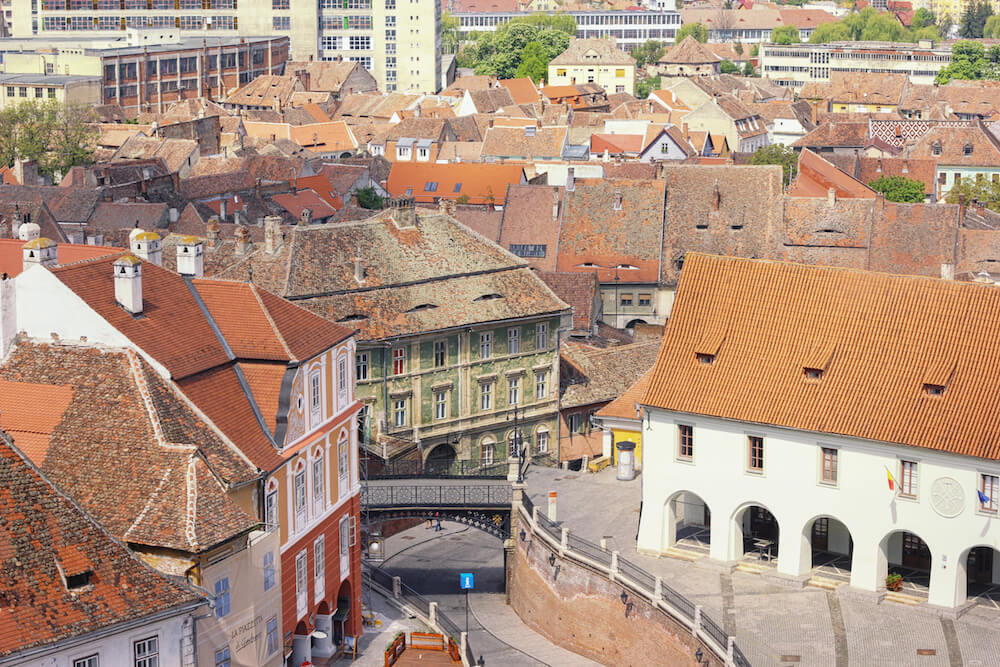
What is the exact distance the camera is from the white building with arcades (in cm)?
6128

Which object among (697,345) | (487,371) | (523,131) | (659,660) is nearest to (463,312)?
(487,371)

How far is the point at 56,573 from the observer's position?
4666cm

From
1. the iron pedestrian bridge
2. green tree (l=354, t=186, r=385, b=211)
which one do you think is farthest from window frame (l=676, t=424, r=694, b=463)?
green tree (l=354, t=186, r=385, b=211)

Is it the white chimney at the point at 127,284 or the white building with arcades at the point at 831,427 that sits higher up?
the white chimney at the point at 127,284

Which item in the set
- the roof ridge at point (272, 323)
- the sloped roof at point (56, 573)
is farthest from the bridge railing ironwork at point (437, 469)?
the sloped roof at point (56, 573)

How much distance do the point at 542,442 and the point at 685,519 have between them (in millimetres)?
19574

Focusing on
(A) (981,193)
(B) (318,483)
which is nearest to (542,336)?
(B) (318,483)

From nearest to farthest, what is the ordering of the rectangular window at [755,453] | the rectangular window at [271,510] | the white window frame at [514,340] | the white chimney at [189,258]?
the rectangular window at [271,510] < the white chimney at [189,258] < the rectangular window at [755,453] < the white window frame at [514,340]

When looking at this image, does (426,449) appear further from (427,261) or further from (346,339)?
(346,339)

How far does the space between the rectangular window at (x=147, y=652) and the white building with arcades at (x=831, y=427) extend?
78.0ft

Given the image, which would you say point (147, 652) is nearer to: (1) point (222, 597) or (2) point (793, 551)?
(1) point (222, 597)

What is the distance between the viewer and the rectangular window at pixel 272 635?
189ft

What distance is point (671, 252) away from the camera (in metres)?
117

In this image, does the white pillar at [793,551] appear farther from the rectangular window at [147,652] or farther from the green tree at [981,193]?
the green tree at [981,193]
